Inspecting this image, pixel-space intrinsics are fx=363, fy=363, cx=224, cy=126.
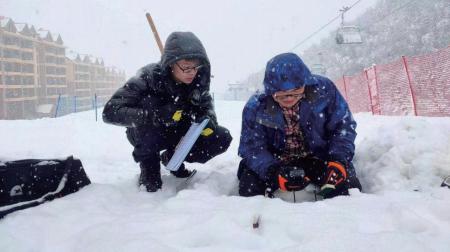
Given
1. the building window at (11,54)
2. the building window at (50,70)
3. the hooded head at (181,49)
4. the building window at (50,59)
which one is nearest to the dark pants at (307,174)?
the hooded head at (181,49)

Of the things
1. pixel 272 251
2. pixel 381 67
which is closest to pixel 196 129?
pixel 272 251

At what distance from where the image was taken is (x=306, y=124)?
8.70 feet

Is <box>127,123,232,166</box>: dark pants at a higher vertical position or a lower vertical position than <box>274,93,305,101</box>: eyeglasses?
lower

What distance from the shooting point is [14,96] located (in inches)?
1348

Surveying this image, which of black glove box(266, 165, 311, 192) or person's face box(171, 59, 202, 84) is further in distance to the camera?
person's face box(171, 59, 202, 84)

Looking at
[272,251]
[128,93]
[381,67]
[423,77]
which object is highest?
[381,67]

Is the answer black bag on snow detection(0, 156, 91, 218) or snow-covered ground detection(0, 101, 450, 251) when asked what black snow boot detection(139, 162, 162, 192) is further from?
black bag on snow detection(0, 156, 91, 218)

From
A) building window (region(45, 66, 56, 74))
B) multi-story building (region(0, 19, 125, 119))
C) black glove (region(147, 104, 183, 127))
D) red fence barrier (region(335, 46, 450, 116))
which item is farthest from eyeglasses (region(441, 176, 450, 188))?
building window (region(45, 66, 56, 74))

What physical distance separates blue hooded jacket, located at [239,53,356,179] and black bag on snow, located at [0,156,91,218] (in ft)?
4.04

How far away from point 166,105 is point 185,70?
1.04 ft

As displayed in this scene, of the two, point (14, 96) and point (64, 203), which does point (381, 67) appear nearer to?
point (64, 203)

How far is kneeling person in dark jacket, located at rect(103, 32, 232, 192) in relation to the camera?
2859 mm

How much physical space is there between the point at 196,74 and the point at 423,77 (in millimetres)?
10373

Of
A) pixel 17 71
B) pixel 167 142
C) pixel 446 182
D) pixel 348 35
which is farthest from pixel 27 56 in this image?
pixel 446 182
